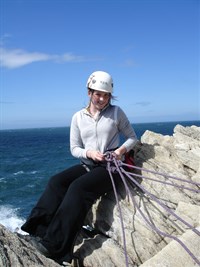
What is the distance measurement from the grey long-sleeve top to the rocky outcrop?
3.31 feet

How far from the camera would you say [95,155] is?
24.8 ft

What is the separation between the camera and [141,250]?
666cm

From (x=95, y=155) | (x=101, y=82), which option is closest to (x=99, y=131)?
(x=95, y=155)

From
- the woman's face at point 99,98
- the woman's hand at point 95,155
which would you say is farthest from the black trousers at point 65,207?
the woman's face at point 99,98

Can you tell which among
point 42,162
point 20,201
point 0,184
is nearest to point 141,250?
point 20,201

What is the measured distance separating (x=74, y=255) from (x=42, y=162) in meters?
57.6

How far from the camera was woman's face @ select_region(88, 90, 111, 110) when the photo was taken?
790 centimetres

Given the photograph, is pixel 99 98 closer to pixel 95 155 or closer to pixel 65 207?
pixel 95 155

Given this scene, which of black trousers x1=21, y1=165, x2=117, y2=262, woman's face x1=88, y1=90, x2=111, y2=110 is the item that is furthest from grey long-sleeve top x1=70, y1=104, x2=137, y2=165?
black trousers x1=21, y1=165, x2=117, y2=262

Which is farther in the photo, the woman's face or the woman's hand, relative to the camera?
the woman's face

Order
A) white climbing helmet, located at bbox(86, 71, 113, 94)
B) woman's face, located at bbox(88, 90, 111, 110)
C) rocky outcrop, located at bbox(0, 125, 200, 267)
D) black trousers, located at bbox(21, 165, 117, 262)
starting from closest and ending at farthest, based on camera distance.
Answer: rocky outcrop, located at bbox(0, 125, 200, 267)
black trousers, located at bbox(21, 165, 117, 262)
white climbing helmet, located at bbox(86, 71, 113, 94)
woman's face, located at bbox(88, 90, 111, 110)

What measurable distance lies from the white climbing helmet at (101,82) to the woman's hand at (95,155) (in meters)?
1.38

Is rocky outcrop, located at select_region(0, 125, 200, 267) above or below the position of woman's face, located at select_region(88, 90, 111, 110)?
below

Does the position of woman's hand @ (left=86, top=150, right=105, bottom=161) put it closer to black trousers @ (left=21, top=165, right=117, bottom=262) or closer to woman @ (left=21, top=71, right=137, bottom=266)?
woman @ (left=21, top=71, right=137, bottom=266)
